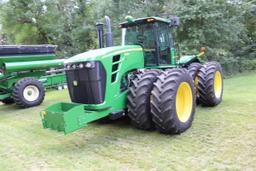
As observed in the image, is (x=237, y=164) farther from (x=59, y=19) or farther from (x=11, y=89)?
(x=59, y=19)

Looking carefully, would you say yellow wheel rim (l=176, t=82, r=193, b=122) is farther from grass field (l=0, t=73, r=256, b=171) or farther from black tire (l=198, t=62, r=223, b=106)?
black tire (l=198, t=62, r=223, b=106)

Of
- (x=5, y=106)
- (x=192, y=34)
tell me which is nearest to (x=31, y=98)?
(x=5, y=106)

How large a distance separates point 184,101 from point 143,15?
7454 mm

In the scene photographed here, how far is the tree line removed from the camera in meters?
10.5

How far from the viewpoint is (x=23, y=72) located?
7.73 m

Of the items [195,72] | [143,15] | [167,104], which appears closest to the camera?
[167,104]

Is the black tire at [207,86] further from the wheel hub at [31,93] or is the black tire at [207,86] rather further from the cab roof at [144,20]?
the wheel hub at [31,93]

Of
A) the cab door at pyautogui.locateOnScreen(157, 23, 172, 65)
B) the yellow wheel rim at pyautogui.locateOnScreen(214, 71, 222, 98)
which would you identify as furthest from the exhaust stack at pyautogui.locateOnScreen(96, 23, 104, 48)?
the yellow wheel rim at pyautogui.locateOnScreen(214, 71, 222, 98)

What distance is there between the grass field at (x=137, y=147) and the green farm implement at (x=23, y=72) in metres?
1.93

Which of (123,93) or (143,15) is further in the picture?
(143,15)

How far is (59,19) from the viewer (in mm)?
13523

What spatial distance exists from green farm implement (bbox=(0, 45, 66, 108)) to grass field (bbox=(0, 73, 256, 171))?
193 centimetres

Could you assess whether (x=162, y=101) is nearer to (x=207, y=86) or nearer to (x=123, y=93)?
(x=123, y=93)

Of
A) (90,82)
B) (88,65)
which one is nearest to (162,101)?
(90,82)
